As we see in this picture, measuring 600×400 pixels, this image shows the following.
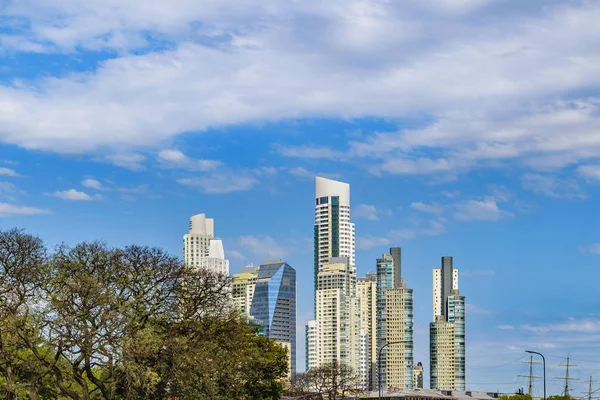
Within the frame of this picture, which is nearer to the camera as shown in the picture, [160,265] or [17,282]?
[17,282]

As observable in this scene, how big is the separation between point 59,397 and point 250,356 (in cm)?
1758

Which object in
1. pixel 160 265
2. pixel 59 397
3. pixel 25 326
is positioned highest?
pixel 160 265

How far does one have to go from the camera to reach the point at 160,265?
235 feet

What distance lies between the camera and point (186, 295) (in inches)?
2891

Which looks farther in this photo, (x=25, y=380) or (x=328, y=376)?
(x=328, y=376)

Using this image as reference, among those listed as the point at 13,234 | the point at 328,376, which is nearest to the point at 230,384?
the point at 13,234

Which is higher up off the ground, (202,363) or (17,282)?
(17,282)

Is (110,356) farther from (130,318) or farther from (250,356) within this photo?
(250,356)

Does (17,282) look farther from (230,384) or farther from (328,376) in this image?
(328,376)

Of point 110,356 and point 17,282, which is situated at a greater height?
point 17,282

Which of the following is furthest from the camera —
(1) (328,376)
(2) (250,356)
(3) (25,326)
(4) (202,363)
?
(1) (328,376)

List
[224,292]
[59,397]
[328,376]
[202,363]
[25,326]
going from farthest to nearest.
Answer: [328,376] < [224,292] < [59,397] < [202,363] < [25,326]

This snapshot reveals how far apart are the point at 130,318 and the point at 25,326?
6.51m

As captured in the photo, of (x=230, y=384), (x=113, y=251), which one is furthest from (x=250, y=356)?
(x=113, y=251)
